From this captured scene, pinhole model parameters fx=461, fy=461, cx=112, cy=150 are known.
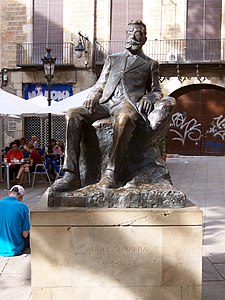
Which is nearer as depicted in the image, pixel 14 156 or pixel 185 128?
pixel 14 156

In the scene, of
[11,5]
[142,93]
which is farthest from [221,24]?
[142,93]

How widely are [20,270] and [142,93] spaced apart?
2.16 metres

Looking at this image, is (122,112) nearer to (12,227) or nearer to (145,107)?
(145,107)

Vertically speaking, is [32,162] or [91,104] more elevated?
[91,104]

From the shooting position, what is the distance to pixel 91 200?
11.7 feet

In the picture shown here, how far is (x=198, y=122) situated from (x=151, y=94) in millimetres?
19148

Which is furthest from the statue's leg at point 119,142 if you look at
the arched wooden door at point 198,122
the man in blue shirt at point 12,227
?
the arched wooden door at point 198,122

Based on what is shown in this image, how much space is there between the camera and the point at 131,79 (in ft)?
13.9

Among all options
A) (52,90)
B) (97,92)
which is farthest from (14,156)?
(52,90)

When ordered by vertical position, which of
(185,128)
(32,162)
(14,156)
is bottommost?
(32,162)

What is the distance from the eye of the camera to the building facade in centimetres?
2102

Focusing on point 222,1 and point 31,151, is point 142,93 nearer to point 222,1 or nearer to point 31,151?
point 31,151

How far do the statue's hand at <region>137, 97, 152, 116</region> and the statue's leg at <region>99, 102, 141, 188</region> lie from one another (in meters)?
0.11

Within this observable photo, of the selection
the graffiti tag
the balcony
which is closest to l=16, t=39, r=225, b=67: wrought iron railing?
the balcony
